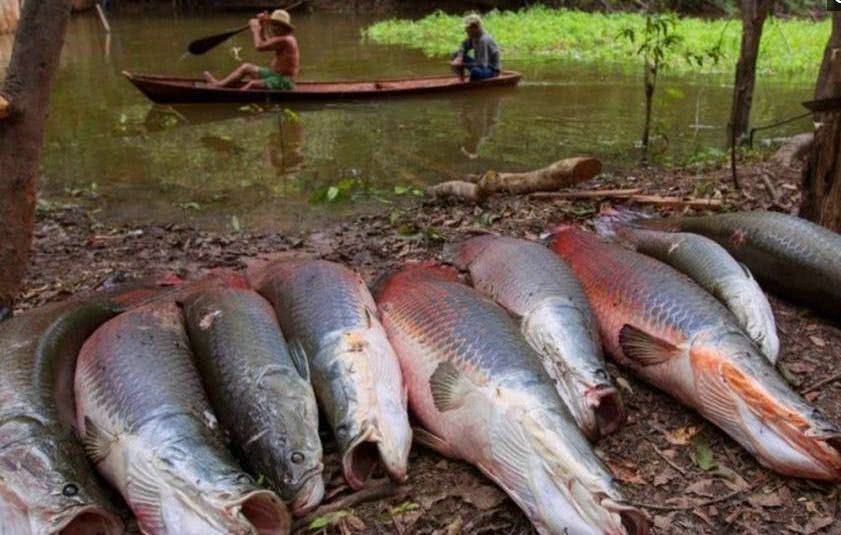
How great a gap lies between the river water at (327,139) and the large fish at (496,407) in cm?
396

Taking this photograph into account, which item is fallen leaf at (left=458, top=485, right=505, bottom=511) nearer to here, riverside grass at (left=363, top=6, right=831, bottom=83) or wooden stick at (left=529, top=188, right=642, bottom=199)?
wooden stick at (left=529, top=188, right=642, bottom=199)

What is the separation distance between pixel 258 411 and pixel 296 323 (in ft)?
2.42

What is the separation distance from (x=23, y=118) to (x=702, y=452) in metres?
3.99

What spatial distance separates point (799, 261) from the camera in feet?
14.8

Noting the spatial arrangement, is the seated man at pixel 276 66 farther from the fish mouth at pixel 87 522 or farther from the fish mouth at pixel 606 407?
the fish mouth at pixel 87 522

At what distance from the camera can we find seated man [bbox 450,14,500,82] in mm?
14827

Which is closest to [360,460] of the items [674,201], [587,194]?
[674,201]

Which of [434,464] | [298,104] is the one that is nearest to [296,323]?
[434,464]

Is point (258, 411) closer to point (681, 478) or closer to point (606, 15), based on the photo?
point (681, 478)

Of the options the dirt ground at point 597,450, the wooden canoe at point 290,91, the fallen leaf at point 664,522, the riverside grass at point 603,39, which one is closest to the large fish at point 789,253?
the dirt ground at point 597,450

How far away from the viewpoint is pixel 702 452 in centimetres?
339

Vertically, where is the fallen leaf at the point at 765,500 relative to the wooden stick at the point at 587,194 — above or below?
below

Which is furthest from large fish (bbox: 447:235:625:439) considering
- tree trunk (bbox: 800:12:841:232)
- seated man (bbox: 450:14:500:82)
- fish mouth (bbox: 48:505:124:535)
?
seated man (bbox: 450:14:500:82)

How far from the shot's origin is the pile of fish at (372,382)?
8.87 ft
